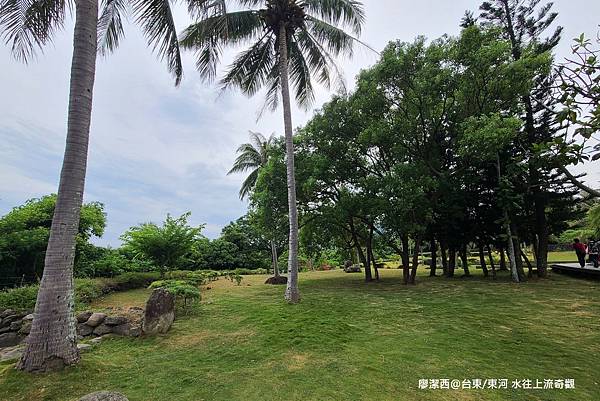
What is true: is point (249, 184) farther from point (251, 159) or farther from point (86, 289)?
point (86, 289)

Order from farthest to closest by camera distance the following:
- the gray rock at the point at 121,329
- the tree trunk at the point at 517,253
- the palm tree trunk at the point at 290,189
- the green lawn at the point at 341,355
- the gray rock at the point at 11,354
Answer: the tree trunk at the point at 517,253 → the palm tree trunk at the point at 290,189 → the gray rock at the point at 121,329 → the gray rock at the point at 11,354 → the green lawn at the point at 341,355

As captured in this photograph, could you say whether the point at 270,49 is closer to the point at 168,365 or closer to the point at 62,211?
the point at 62,211

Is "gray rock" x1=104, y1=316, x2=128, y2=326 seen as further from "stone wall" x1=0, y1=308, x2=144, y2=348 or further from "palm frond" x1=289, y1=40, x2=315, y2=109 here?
"palm frond" x1=289, y1=40, x2=315, y2=109

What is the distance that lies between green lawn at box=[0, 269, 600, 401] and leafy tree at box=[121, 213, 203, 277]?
715cm

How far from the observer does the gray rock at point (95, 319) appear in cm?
630

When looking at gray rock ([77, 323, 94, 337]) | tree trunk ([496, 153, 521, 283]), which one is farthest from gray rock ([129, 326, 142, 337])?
tree trunk ([496, 153, 521, 283])

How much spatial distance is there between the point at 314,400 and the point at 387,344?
2292mm

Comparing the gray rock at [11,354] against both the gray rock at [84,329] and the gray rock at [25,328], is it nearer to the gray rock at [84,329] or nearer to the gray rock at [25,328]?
the gray rock at [84,329]

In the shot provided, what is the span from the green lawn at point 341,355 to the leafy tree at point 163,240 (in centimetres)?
715

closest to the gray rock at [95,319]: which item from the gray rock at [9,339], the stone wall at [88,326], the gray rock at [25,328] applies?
the stone wall at [88,326]

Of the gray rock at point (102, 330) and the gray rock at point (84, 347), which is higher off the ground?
the gray rock at point (102, 330)

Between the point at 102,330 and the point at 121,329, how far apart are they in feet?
1.33

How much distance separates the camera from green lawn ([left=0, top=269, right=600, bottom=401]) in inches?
146

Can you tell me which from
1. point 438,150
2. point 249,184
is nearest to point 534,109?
point 438,150
